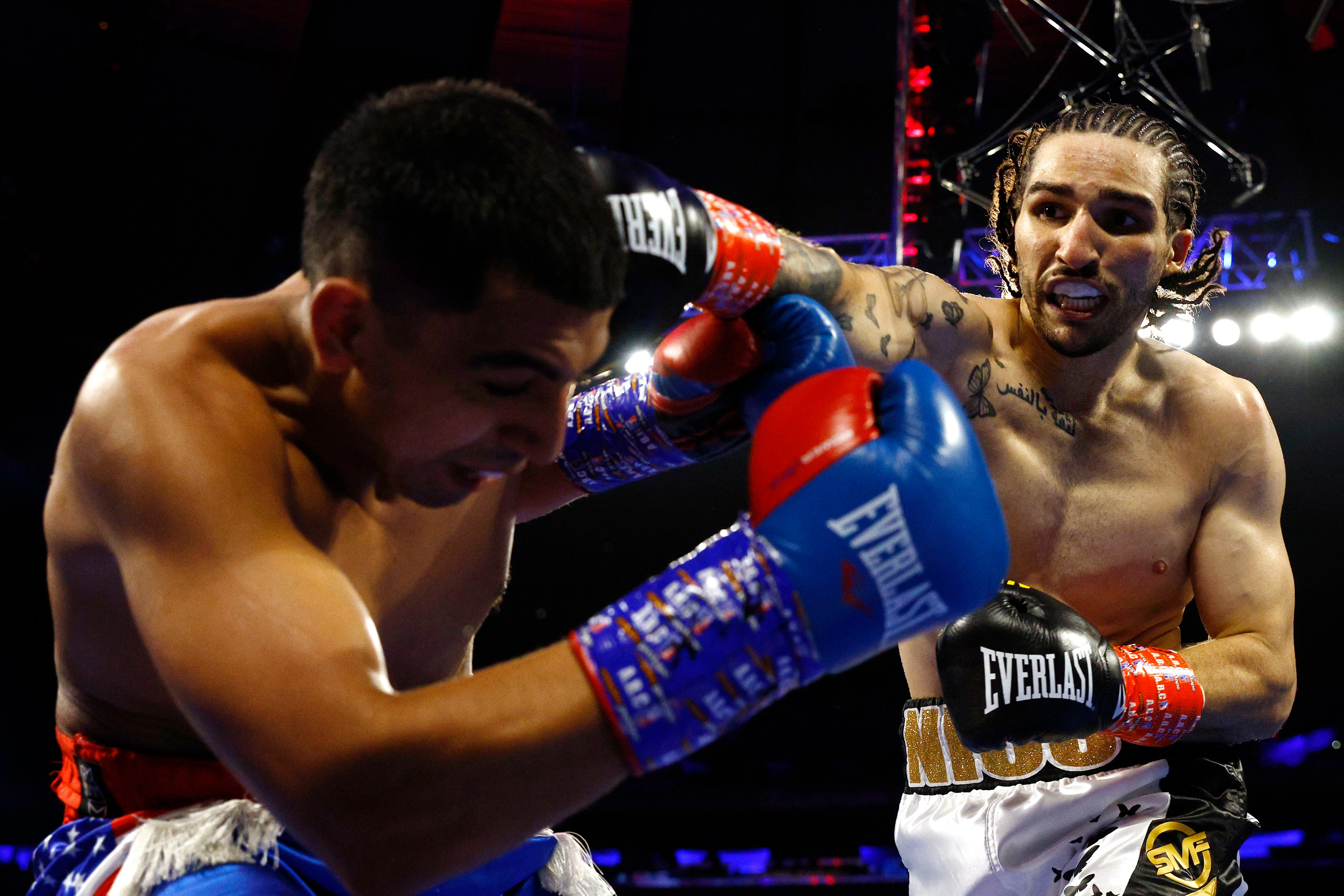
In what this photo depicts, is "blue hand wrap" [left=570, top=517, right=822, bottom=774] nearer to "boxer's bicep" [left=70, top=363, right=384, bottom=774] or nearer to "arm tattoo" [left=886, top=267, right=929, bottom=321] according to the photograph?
"boxer's bicep" [left=70, top=363, right=384, bottom=774]

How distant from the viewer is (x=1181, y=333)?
5793 mm

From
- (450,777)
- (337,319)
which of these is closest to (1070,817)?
(450,777)

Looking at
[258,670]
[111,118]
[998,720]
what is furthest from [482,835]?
[111,118]

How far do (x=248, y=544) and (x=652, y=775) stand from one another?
19.2ft

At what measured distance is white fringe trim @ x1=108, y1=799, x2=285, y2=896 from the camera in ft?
3.80

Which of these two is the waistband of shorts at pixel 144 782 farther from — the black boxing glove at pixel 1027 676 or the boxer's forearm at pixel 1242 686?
the boxer's forearm at pixel 1242 686

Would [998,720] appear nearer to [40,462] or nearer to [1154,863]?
[1154,863]

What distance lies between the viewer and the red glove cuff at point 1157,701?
1.81 metres

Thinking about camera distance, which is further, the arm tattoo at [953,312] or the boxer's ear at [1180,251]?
the boxer's ear at [1180,251]

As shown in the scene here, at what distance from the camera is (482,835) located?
0.91 m

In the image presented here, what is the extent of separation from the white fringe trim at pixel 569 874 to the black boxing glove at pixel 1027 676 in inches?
26.8

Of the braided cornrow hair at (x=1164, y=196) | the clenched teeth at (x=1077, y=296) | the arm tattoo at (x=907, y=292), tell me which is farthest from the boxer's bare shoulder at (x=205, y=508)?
the braided cornrow hair at (x=1164, y=196)

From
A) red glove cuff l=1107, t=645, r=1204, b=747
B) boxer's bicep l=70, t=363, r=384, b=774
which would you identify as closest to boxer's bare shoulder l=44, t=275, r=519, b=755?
boxer's bicep l=70, t=363, r=384, b=774

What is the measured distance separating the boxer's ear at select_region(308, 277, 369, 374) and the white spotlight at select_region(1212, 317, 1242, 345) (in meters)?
5.73
